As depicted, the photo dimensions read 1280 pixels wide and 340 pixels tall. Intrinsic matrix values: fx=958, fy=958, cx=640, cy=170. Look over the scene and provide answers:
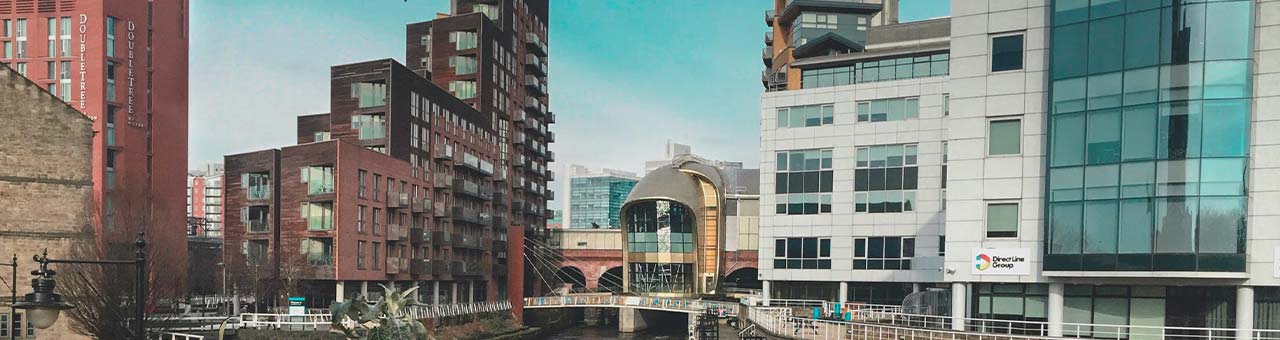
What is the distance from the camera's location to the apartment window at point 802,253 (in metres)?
52.9

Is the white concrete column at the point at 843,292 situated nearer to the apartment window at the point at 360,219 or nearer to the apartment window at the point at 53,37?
the apartment window at the point at 360,219

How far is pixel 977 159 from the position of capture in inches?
1275

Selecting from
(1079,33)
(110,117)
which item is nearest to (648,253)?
(110,117)

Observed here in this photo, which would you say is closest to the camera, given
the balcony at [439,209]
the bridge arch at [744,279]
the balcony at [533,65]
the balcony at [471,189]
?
the balcony at [439,209]

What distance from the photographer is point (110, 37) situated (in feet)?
187

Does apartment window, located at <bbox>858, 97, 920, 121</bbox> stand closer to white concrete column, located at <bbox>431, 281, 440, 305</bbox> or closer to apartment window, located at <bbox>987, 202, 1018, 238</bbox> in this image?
apartment window, located at <bbox>987, 202, 1018, 238</bbox>

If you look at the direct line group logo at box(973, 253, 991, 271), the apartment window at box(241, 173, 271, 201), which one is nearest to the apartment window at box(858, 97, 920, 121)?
the direct line group logo at box(973, 253, 991, 271)

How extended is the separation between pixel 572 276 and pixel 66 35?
57233 mm

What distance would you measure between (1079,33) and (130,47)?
52.9 meters

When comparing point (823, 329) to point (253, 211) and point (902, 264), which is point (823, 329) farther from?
point (253, 211)

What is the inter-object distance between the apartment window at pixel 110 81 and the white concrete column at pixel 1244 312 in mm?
57652

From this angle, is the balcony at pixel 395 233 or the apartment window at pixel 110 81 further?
the balcony at pixel 395 233

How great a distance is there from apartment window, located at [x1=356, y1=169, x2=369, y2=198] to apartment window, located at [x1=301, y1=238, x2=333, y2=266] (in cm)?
339

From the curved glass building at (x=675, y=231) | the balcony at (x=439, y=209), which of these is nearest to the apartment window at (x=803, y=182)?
the balcony at (x=439, y=209)
